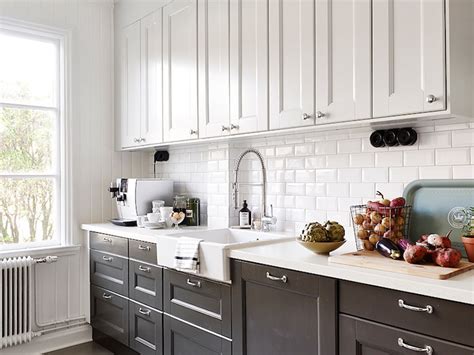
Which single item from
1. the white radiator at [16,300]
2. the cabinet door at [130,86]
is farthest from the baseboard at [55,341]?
the cabinet door at [130,86]

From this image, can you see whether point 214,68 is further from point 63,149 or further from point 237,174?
point 63,149

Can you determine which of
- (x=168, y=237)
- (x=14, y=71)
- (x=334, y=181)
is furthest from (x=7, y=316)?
(x=334, y=181)

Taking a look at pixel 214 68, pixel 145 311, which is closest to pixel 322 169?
pixel 214 68

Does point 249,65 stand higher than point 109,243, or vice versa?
point 249,65

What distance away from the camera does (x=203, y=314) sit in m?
2.42

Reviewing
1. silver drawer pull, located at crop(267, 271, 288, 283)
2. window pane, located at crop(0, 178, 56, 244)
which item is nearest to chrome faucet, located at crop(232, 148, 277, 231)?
silver drawer pull, located at crop(267, 271, 288, 283)

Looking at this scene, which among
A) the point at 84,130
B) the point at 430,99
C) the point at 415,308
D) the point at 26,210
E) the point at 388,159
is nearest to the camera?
the point at 415,308

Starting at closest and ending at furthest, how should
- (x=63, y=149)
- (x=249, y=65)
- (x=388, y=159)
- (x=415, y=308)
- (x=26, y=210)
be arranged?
1. (x=415, y=308)
2. (x=388, y=159)
3. (x=249, y=65)
4. (x=26, y=210)
5. (x=63, y=149)

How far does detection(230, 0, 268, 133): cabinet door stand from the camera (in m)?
2.51

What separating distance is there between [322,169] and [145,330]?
61.3 inches

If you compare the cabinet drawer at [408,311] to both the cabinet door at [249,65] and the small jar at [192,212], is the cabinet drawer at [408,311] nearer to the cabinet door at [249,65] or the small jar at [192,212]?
the cabinet door at [249,65]

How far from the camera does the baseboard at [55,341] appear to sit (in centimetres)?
334

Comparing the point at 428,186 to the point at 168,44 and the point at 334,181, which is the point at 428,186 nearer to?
the point at 334,181

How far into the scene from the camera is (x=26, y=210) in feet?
11.3
